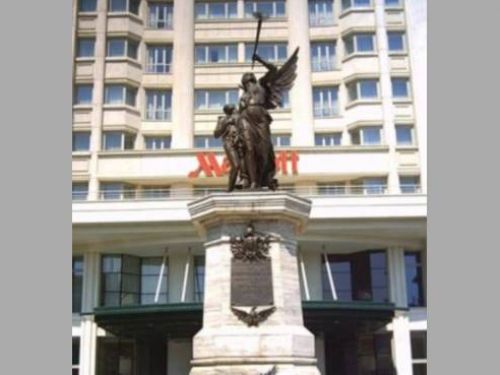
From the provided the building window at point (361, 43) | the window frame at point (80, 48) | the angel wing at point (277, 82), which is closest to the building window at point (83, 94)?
the window frame at point (80, 48)

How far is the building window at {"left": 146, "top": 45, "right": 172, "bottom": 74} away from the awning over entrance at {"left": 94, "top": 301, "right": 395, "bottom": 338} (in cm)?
1668

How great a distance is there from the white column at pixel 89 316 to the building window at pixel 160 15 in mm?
15688

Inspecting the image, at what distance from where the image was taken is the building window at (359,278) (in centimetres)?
3556

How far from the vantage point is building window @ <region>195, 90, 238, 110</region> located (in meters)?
40.6

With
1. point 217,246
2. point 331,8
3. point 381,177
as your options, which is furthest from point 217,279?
point 331,8

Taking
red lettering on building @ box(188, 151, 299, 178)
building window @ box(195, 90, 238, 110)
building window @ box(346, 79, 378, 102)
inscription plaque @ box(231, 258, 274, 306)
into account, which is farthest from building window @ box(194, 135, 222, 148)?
inscription plaque @ box(231, 258, 274, 306)

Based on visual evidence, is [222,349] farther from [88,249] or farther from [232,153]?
[88,249]

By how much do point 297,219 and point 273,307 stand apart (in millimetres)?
1754

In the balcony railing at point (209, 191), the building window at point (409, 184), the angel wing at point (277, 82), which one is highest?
the building window at point (409, 184)

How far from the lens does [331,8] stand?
139 ft

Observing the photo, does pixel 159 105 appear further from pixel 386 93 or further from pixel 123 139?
pixel 386 93

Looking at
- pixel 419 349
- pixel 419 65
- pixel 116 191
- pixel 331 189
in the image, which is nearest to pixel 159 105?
pixel 116 191

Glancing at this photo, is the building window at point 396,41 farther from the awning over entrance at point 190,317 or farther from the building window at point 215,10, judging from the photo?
the awning over entrance at point 190,317

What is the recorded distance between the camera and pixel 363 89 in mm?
40219
